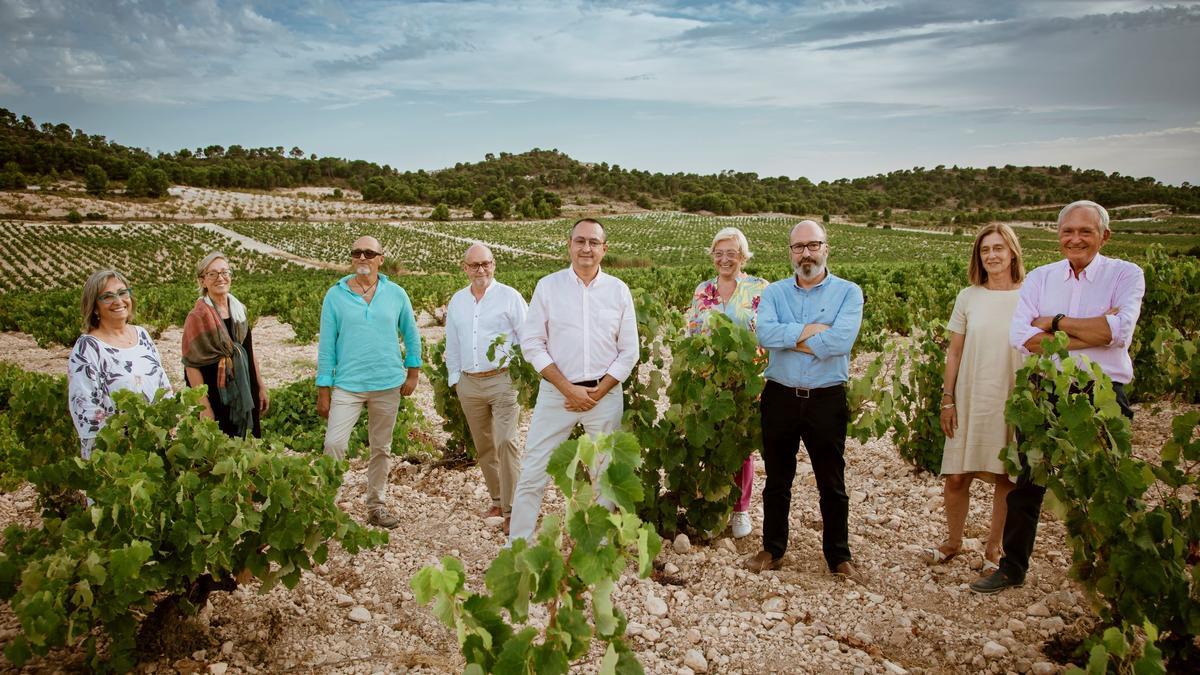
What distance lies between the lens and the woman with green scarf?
4.14 m

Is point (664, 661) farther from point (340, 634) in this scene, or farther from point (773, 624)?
point (340, 634)

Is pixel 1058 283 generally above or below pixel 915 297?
above

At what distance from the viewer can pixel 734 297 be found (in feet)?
13.1

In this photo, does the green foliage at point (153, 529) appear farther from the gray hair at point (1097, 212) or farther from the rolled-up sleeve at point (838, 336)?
the gray hair at point (1097, 212)

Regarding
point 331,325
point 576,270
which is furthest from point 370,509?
point 576,270

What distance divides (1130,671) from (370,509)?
4062mm

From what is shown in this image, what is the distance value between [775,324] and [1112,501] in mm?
1564

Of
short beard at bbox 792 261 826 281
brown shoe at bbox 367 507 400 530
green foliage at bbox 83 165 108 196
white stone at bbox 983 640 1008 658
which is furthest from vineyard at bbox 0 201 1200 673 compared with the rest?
green foliage at bbox 83 165 108 196

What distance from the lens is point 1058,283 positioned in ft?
11.0

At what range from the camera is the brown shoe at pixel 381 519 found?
4457mm

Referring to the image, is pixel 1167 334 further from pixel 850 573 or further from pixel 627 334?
pixel 627 334

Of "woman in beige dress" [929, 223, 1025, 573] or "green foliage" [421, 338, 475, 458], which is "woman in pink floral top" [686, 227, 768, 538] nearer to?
"woman in beige dress" [929, 223, 1025, 573]

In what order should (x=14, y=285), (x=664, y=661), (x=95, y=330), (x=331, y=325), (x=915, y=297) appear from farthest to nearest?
1. (x=14, y=285)
2. (x=915, y=297)
3. (x=331, y=325)
4. (x=95, y=330)
5. (x=664, y=661)

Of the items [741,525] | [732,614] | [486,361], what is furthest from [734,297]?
[732,614]
